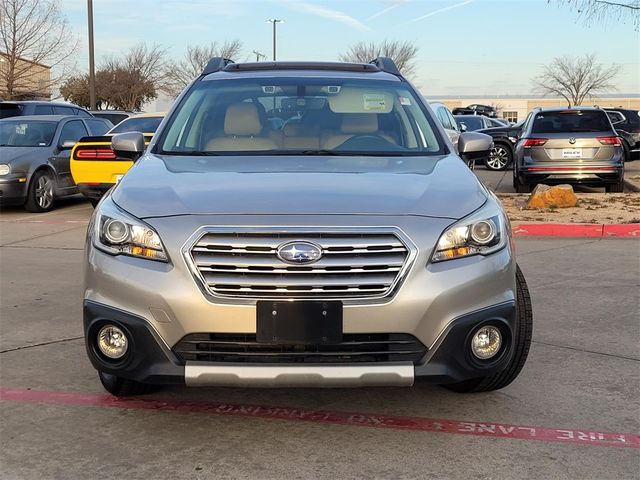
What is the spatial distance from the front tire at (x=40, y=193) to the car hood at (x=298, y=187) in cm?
881

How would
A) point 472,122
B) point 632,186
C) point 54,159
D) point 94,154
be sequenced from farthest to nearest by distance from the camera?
point 472,122 → point 632,186 → point 54,159 → point 94,154

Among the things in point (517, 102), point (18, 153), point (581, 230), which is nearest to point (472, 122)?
point (581, 230)

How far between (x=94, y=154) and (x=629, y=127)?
1504 centimetres

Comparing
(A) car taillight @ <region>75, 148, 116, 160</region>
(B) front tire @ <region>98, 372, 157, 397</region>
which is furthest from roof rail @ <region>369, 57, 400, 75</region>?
(A) car taillight @ <region>75, 148, 116, 160</region>

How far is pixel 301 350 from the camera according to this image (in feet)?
10.4

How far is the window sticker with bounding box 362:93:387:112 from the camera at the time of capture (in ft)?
15.5

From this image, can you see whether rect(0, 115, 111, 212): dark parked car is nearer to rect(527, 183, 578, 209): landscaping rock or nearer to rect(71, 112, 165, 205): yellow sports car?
rect(71, 112, 165, 205): yellow sports car

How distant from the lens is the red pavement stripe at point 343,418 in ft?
11.4

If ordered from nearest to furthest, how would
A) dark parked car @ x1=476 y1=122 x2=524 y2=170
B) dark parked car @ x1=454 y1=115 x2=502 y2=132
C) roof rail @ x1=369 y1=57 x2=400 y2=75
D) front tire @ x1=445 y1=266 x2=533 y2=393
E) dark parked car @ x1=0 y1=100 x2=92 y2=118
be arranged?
front tire @ x1=445 y1=266 x2=533 y2=393
roof rail @ x1=369 y1=57 x2=400 y2=75
dark parked car @ x1=0 y1=100 x2=92 y2=118
dark parked car @ x1=476 y1=122 x2=524 y2=170
dark parked car @ x1=454 y1=115 x2=502 y2=132

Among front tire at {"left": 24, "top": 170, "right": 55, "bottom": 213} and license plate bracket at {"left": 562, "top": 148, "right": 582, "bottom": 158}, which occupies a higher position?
license plate bracket at {"left": 562, "top": 148, "right": 582, "bottom": 158}

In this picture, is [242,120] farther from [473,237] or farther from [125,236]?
[473,237]

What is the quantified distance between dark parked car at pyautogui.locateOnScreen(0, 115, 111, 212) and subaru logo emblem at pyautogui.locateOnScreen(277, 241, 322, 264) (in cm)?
947

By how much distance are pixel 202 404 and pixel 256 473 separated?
850mm

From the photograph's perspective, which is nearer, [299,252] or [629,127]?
[299,252]
